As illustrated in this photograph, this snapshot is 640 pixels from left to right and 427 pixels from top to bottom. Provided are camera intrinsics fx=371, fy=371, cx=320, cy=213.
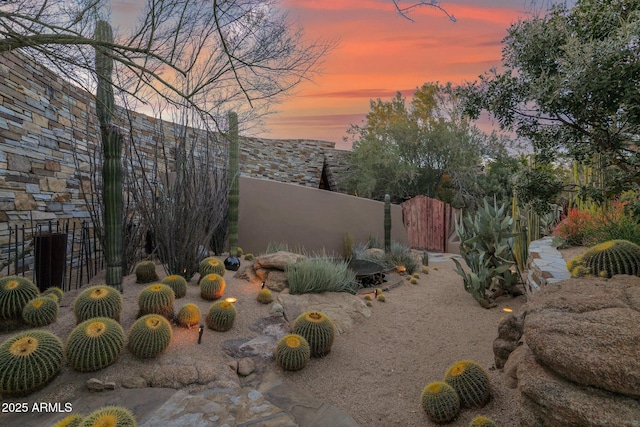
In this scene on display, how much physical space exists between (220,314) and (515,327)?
2.77 m

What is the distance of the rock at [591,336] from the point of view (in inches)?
68.7

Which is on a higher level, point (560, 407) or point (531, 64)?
point (531, 64)

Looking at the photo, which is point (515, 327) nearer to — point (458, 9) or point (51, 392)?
point (458, 9)

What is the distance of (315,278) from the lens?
545 cm

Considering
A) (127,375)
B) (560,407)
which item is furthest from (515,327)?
(127,375)

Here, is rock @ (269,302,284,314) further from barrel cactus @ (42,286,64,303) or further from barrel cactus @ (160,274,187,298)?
barrel cactus @ (42,286,64,303)

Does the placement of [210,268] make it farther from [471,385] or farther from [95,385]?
[471,385]

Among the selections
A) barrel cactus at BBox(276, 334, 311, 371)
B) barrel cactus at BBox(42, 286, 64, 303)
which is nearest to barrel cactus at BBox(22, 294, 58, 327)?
barrel cactus at BBox(42, 286, 64, 303)

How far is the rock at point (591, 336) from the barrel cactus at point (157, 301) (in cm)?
315

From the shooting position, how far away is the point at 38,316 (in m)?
3.35

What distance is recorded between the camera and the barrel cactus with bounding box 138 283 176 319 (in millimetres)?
3615

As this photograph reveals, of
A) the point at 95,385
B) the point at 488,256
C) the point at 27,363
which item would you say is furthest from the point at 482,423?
the point at 488,256

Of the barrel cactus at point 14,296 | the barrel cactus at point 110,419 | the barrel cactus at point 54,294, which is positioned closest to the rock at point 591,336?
the barrel cactus at point 110,419

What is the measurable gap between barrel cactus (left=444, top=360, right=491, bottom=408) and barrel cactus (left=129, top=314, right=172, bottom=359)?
7.67ft
